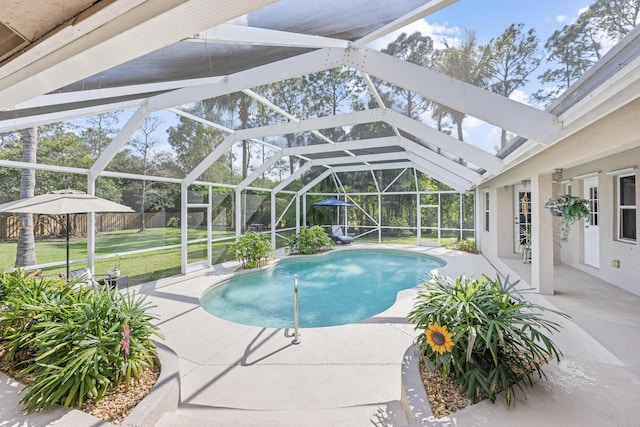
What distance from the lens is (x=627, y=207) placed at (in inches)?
232

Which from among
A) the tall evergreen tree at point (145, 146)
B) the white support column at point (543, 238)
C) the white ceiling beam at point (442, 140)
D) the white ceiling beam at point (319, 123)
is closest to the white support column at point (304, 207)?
the white ceiling beam at point (319, 123)

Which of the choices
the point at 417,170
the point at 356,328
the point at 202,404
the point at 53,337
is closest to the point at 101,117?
the point at 53,337

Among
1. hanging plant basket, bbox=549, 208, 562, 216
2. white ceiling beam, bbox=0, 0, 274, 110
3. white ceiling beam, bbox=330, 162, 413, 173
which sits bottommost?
hanging plant basket, bbox=549, 208, 562, 216

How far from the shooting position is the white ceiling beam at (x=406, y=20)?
252 cm

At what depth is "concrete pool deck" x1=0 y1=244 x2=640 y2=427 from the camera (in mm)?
2367

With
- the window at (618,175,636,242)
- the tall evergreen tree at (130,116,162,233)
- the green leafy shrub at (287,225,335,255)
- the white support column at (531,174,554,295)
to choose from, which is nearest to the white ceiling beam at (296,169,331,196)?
the green leafy shrub at (287,225,335,255)

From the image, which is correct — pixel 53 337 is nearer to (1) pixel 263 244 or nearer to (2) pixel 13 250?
(2) pixel 13 250

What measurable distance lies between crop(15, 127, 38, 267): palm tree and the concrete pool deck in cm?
312

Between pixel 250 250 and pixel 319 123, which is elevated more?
pixel 319 123

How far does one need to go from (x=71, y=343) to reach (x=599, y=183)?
10102mm

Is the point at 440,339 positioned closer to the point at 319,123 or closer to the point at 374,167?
the point at 319,123

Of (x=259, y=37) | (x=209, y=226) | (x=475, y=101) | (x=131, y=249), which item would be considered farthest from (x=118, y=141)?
(x=475, y=101)

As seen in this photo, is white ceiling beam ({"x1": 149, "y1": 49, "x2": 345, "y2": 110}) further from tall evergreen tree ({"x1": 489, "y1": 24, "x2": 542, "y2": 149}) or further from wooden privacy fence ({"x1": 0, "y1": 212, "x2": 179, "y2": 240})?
wooden privacy fence ({"x1": 0, "y1": 212, "x2": 179, "y2": 240})

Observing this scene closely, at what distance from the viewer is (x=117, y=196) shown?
292 inches
